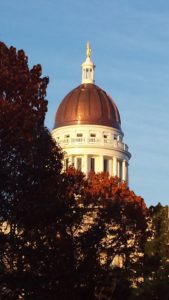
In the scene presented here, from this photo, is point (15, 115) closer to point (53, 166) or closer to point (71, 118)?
point (53, 166)

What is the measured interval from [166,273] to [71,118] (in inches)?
2578

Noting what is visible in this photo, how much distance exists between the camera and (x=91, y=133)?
106562 millimetres

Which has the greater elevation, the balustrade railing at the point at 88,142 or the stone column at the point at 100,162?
the balustrade railing at the point at 88,142

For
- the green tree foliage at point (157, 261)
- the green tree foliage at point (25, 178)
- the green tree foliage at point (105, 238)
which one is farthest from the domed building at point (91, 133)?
the green tree foliage at point (25, 178)

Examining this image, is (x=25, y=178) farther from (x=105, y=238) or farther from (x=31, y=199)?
(x=105, y=238)

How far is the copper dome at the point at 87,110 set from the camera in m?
107

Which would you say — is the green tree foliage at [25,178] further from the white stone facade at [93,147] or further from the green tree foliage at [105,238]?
the white stone facade at [93,147]

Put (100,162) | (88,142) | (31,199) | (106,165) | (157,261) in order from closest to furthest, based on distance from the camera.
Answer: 1. (31,199)
2. (157,261)
3. (88,142)
4. (100,162)
5. (106,165)

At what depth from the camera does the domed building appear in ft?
347

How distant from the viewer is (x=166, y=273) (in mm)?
42375

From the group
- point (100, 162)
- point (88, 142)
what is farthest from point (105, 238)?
point (100, 162)

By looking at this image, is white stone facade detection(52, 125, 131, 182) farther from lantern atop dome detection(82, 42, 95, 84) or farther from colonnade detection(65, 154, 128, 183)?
lantern atop dome detection(82, 42, 95, 84)

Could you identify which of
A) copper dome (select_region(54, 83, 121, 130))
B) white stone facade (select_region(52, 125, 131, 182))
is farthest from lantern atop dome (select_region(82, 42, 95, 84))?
white stone facade (select_region(52, 125, 131, 182))

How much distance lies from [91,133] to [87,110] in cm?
313
